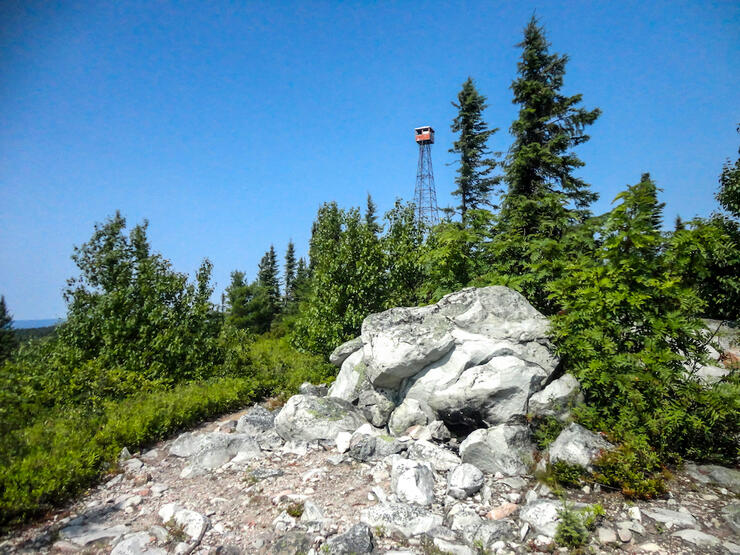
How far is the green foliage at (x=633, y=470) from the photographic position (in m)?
4.53

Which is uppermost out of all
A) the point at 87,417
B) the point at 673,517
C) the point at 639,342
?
the point at 639,342

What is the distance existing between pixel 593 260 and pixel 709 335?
1.93 meters

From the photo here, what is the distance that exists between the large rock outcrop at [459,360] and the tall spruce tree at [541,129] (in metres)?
9.81

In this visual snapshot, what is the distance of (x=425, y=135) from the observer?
35.0 m

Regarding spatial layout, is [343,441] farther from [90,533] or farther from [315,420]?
[90,533]

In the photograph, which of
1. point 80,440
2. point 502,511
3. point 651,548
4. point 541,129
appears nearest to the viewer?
point 651,548

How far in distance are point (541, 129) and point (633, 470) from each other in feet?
49.3

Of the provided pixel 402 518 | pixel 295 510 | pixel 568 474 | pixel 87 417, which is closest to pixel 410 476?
pixel 402 518

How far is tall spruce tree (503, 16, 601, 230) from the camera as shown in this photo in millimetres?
15648

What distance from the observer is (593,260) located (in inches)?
263

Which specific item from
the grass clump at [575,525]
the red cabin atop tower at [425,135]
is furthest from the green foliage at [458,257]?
the red cabin atop tower at [425,135]

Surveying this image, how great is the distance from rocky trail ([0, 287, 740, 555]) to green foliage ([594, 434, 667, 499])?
5.5 inches

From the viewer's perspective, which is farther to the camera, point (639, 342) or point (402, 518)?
point (639, 342)

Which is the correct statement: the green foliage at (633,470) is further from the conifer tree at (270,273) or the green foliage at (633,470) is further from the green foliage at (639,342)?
the conifer tree at (270,273)
